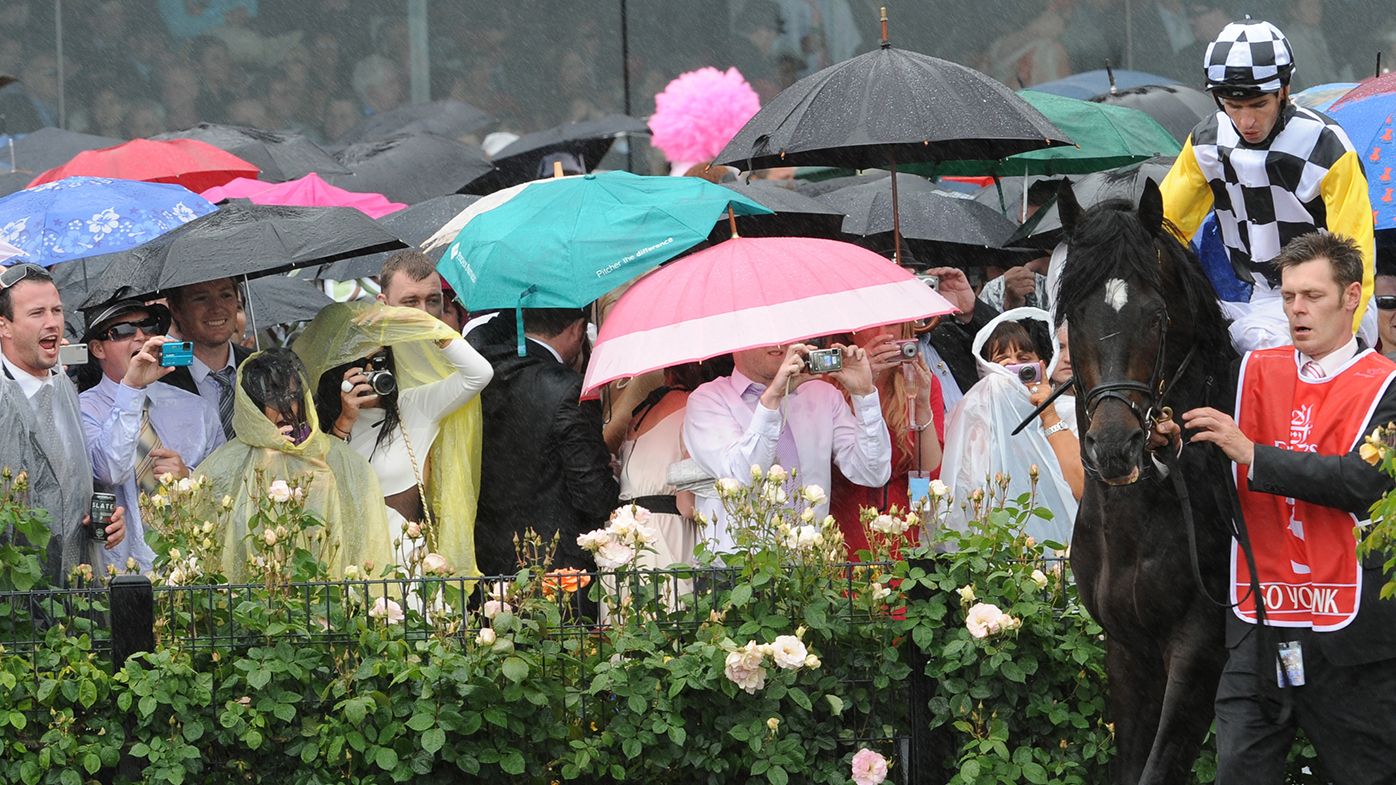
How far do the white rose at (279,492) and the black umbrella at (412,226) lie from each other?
8.25 feet

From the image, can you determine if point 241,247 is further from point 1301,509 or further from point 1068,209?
point 1301,509

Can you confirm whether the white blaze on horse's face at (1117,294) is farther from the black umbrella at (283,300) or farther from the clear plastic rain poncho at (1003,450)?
the black umbrella at (283,300)

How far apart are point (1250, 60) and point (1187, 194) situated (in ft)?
1.85

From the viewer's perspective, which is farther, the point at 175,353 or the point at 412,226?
the point at 412,226

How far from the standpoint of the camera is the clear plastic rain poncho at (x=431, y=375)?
7.44 m

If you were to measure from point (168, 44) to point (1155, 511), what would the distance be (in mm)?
14881

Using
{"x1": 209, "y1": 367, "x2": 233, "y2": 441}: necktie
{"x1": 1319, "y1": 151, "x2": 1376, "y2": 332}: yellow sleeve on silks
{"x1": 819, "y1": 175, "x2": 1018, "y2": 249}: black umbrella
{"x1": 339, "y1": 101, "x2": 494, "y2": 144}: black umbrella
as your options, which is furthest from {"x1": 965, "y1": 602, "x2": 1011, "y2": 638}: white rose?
{"x1": 339, "y1": 101, "x2": 494, "y2": 144}: black umbrella

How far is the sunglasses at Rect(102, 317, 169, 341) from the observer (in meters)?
7.38

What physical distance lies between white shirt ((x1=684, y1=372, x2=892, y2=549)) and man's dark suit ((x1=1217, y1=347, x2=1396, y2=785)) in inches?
85.4

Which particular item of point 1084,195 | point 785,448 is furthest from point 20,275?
point 1084,195

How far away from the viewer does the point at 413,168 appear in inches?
503

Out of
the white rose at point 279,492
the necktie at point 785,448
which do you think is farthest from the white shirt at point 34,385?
the necktie at point 785,448

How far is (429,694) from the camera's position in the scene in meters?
5.72

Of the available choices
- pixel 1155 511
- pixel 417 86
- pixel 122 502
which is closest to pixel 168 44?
pixel 417 86
